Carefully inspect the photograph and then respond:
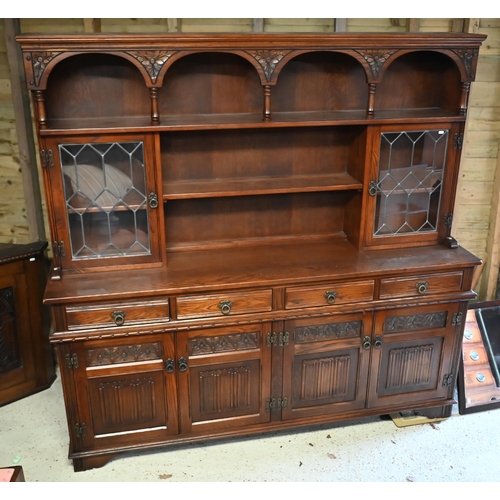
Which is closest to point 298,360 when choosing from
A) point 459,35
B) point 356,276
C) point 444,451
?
point 356,276

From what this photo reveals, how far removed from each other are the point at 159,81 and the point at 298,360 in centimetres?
130

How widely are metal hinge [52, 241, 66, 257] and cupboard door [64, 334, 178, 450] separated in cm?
38

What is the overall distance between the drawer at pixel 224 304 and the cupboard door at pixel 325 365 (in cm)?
16

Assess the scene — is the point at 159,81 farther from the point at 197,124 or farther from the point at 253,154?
the point at 253,154

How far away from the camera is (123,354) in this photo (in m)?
2.21

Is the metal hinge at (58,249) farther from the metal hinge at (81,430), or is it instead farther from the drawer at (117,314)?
the metal hinge at (81,430)

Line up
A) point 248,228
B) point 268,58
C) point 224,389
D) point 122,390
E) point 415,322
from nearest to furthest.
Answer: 1. point 268,58
2. point 122,390
3. point 224,389
4. point 415,322
5. point 248,228

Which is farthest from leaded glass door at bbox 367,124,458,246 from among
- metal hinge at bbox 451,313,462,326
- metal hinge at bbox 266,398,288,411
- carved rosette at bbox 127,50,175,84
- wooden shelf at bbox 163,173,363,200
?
carved rosette at bbox 127,50,175,84

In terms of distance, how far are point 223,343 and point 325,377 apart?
0.51 metres

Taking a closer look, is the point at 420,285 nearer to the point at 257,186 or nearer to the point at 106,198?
the point at 257,186

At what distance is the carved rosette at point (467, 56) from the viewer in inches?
90.2

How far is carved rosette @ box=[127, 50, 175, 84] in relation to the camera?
6.72 ft

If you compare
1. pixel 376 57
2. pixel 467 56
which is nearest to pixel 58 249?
pixel 376 57

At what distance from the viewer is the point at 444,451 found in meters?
2.47
